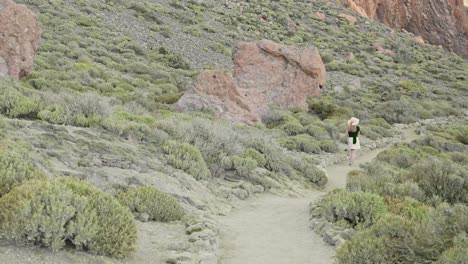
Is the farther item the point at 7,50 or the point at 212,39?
the point at 212,39

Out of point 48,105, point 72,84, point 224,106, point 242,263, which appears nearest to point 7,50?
point 72,84

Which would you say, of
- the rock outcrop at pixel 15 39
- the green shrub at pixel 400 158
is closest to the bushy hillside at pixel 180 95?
the rock outcrop at pixel 15 39

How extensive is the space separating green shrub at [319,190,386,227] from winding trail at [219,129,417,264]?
1.73 ft

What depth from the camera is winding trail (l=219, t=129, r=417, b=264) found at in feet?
20.6

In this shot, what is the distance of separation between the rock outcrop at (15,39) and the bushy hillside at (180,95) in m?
0.80

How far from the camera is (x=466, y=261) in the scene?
389 centimetres

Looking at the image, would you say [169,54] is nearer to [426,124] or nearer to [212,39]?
[212,39]

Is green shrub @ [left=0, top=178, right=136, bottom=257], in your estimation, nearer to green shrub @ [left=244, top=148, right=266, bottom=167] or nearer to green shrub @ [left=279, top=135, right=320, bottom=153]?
green shrub @ [left=244, top=148, right=266, bottom=167]

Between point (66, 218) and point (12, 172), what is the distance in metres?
1.56

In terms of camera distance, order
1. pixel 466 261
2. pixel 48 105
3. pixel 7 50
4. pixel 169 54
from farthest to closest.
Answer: pixel 169 54 < pixel 7 50 < pixel 48 105 < pixel 466 261

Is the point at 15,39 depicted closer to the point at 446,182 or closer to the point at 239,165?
the point at 239,165

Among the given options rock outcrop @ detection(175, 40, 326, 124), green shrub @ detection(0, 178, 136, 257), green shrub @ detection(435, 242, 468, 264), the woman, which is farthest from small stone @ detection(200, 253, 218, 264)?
rock outcrop @ detection(175, 40, 326, 124)

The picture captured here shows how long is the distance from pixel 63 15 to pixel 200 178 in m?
26.8

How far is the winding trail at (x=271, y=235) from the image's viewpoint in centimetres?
627
